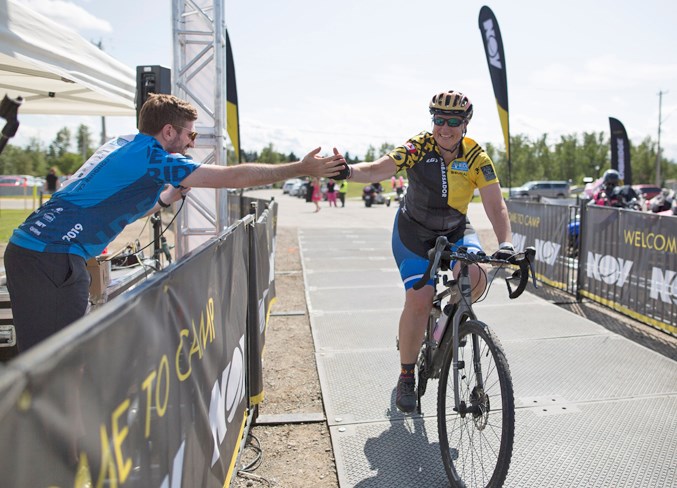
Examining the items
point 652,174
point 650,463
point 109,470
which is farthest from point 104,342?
point 652,174

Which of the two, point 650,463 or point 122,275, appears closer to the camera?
point 650,463

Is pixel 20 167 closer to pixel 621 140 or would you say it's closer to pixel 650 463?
pixel 621 140

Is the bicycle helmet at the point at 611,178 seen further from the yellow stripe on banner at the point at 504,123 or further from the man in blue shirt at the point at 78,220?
the man in blue shirt at the point at 78,220

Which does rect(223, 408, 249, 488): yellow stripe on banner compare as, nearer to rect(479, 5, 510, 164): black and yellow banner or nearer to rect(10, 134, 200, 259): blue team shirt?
rect(10, 134, 200, 259): blue team shirt

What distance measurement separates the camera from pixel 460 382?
3104 mm

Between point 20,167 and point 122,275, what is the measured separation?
92.0 meters

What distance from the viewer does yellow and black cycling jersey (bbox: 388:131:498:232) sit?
3.73 metres

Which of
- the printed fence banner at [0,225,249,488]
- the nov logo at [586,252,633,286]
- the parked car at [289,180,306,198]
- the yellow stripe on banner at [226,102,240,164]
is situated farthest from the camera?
the parked car at [289,180,306,198]

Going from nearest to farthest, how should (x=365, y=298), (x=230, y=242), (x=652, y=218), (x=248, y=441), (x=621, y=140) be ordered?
(x=230, y=242), (x=248, y=441), (x=652, y=218), (x=365, y=298), (x=621, y=140)

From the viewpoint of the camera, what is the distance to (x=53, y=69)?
5.04 meters

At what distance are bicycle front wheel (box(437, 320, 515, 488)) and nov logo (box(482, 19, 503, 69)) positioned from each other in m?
12.6

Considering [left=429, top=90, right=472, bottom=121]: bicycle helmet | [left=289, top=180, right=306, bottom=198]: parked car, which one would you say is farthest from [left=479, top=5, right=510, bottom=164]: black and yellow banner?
[left=289, top=180, right=306, bottom=198]: parked car

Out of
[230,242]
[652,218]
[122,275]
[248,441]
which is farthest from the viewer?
[652,218]

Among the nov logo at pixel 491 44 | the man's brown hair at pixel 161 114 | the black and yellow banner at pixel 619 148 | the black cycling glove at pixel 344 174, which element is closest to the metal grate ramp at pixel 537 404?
the black cycling glove at pixel 344 174
